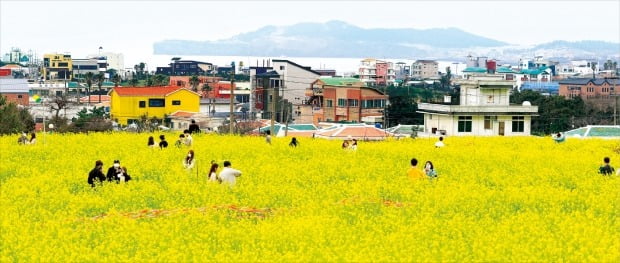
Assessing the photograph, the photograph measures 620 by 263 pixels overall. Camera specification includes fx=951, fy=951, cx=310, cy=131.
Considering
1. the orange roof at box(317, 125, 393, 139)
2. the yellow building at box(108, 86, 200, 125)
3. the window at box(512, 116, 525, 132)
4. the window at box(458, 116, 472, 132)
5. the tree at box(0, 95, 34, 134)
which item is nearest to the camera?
the tree at box(0, 95, 34, 134)

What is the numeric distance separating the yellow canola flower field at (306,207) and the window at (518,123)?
3084cm

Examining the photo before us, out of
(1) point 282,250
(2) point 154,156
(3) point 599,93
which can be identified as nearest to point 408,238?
(1) point 282,250

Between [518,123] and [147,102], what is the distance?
1600 inches

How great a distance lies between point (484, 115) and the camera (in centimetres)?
6812

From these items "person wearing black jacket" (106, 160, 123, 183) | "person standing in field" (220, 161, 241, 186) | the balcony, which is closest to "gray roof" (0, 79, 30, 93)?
the balcony

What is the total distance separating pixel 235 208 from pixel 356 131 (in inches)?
1551

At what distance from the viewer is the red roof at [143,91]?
9275 cm

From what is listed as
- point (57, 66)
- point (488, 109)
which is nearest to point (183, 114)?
point (488, 109)

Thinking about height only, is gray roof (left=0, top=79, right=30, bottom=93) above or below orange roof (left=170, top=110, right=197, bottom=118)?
above

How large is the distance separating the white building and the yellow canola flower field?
1172 inches

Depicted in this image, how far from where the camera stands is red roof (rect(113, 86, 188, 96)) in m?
92.8

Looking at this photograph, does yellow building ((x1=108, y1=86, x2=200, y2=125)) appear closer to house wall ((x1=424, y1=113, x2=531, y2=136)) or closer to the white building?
the white building

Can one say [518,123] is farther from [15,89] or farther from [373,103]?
[15,89]

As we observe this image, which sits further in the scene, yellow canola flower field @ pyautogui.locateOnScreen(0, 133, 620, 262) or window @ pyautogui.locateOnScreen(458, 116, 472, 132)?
window @ pyautogui.locateOnScreen(458, 116, 472, 132)
